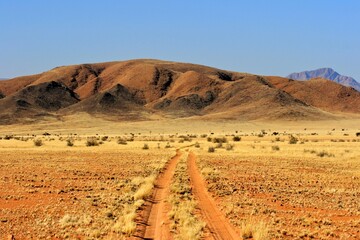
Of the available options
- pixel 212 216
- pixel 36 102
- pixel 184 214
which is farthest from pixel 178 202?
pixel 36 102

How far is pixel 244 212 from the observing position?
51.9 ft

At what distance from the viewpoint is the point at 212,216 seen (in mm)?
15008

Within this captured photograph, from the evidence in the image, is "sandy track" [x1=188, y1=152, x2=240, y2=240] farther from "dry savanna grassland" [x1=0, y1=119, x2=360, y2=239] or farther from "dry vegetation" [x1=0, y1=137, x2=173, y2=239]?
"dry vegetation" [x1=0, y1=137, x2=173, y2=239]

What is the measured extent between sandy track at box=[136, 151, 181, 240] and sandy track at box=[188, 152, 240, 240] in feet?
3.71

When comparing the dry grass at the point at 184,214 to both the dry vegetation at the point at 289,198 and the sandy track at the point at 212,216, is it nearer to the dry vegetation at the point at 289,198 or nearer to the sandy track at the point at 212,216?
the sandy track at the point at 212,216

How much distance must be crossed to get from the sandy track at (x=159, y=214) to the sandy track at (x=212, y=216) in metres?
1.13

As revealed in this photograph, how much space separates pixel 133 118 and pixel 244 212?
453 feet

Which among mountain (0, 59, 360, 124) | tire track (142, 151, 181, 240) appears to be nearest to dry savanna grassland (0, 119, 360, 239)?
tire track (142, 151, 181, 240)

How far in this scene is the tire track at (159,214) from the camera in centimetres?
1261

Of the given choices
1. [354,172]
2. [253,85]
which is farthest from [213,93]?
[354,172]

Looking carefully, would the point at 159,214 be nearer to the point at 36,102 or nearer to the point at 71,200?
Result: the point at 71,200

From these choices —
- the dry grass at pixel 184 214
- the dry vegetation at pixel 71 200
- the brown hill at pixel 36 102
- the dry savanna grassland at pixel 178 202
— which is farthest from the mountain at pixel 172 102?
the dry grass at pixel 184 214

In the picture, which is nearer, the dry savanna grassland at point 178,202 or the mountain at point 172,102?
the dry savanna grassland at point 178,202

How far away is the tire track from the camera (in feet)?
41.4
